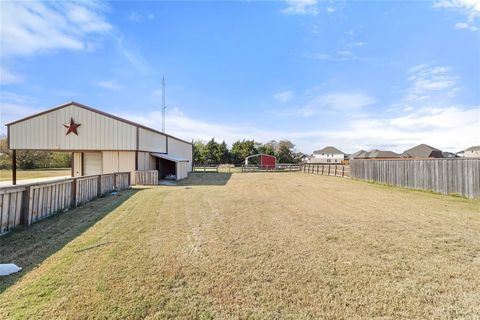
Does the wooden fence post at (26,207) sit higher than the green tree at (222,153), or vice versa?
the green tree at (222,153)

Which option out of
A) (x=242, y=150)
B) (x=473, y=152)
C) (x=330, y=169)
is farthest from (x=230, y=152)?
(x=473, y=152)

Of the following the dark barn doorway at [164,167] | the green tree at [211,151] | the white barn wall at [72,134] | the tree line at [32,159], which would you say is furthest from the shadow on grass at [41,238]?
the green tree at [211,151]

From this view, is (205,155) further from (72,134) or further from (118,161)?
(72,134)

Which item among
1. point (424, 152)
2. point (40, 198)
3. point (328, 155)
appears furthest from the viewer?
point (328, 155)

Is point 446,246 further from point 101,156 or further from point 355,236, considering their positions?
point 101,156

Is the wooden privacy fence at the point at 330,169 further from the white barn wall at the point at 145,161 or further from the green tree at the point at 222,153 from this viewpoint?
the green tree at the point at 222,153

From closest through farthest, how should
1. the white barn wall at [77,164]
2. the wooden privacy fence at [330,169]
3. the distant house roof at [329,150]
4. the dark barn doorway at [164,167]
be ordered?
the white barn wall at [77,164] < the wooden privacy fence at [330,169] < the dark barn doorway at [164,167] < the distant house roof at [329,150]

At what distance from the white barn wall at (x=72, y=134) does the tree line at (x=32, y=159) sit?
2700 centimetres

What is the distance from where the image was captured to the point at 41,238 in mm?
4879

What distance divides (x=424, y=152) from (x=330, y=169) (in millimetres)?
39730

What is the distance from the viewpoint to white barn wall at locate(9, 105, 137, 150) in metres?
17.7

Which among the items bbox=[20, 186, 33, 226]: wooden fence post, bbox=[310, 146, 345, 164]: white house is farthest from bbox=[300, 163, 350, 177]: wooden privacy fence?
bbox=[310, 146, 345, 164]: white house

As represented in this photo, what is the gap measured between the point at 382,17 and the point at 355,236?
10.4 m

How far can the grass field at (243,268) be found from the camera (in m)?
2.66
